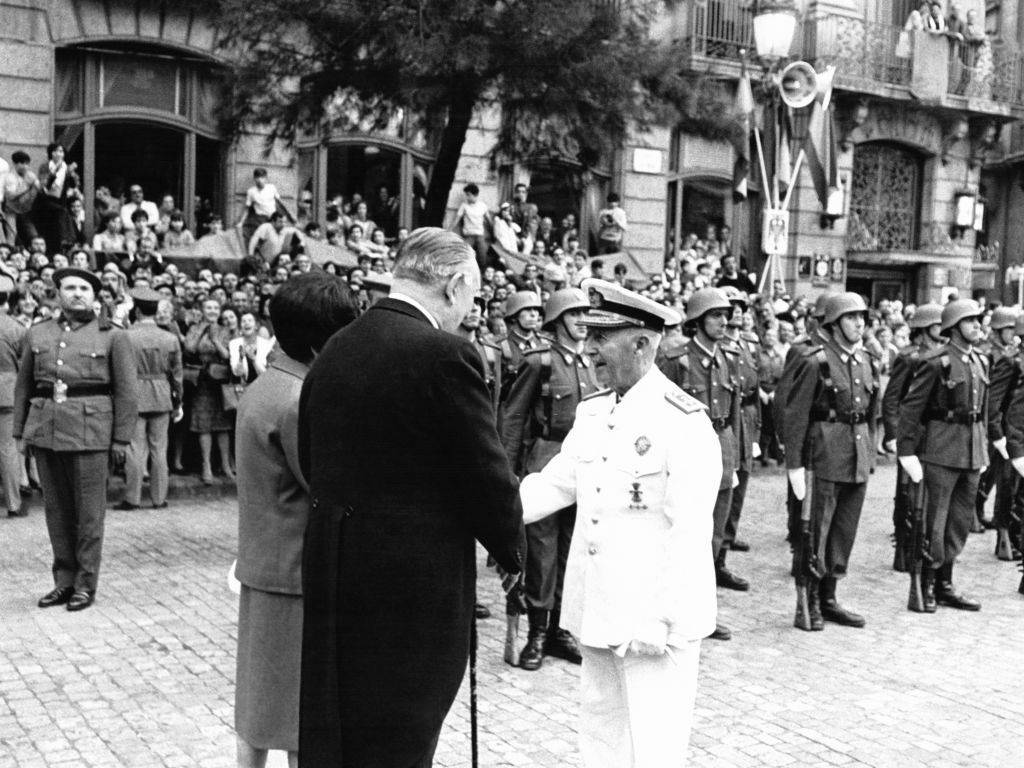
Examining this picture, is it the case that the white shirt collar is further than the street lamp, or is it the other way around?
the street lamp

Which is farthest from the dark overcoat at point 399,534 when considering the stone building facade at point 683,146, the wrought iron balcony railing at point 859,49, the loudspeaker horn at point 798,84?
the wrought iron balcony railing at point 859,49

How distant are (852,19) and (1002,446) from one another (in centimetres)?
1862

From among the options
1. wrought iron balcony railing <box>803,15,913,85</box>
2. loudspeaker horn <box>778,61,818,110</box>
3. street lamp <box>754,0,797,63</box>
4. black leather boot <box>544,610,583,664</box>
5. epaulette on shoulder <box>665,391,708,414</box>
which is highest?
wrought iron balcony railing <box>803,15,913,85</box>

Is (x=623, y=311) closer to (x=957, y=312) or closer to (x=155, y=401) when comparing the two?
(x=957, y=312)

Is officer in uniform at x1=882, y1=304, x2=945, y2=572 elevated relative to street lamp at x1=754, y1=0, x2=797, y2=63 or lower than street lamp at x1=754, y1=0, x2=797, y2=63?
lower

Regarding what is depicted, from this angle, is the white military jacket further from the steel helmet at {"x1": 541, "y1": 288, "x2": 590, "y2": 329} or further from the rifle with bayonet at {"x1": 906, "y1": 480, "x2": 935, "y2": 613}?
the rifle with bayonet at {"x1": 906, "y1": 480, "x2": 935, "y2": 613}

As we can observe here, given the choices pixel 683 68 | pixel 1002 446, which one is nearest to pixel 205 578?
pixel 1002 446

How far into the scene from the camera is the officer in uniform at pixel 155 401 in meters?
11.8

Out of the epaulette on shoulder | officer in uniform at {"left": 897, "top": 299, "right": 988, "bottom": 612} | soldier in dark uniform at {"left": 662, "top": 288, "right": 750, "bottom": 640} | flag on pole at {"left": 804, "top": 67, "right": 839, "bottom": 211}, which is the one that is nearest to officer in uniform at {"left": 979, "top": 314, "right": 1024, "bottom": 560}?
officer in uniform at {"left": 897, "top": 299, "right": 988, "bottom": 612}

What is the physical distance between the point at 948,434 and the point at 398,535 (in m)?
6.58

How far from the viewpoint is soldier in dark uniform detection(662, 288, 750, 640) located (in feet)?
30.1

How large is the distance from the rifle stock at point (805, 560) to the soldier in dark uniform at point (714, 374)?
2.33 feet

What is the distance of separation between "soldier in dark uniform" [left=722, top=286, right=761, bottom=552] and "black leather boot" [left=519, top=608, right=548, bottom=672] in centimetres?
292

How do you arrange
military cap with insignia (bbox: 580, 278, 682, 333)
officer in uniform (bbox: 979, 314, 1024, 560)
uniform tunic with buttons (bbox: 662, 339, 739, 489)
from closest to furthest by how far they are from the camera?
military cap with insignia (bbox: 580, 278, 682, 333)
uniform tunic with buttons (bbox: 662, 339, 739, 489)
officer in uniform (bbox: 979, 314, 1024, 560)
